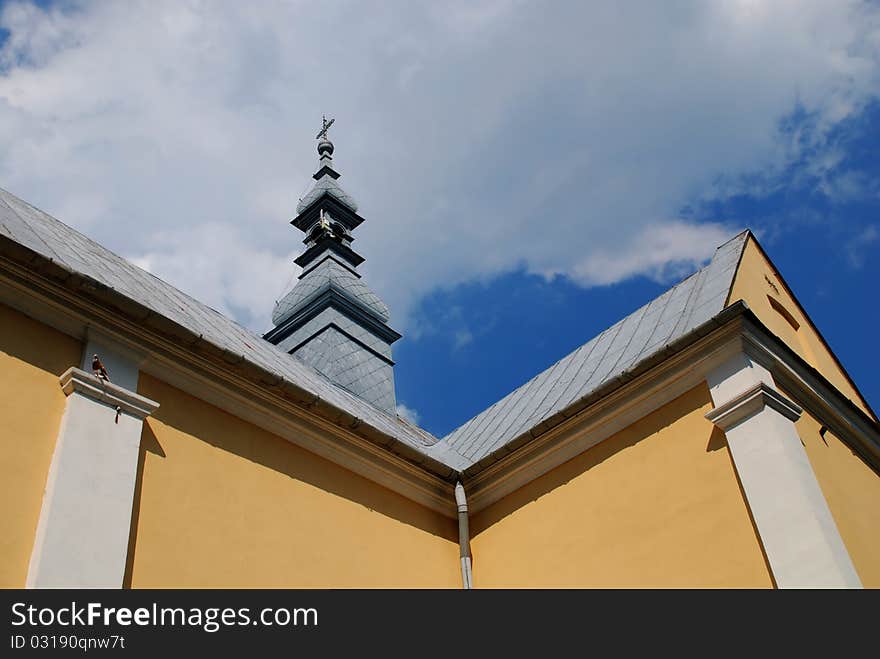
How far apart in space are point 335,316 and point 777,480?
10526 millimetres

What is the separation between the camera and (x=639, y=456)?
753cm

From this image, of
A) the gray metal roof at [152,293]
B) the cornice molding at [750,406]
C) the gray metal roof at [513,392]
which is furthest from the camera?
the gray metal roof at [513,392]

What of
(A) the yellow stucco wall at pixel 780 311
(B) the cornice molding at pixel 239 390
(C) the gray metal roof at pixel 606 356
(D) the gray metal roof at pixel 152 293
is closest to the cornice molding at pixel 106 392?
(B) the cornice molding at pixel 239 390

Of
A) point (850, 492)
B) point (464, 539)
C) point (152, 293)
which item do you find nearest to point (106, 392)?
point (152, 293)

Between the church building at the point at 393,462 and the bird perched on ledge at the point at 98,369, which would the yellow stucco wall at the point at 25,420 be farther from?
the bird perched on ledge at the point at 98,369

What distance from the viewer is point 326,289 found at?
54.3 feet

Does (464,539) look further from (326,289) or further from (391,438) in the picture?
(326,289)

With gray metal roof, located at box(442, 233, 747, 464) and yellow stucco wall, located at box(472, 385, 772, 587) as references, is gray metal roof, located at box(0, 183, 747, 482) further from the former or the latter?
yellow stucco wall, located at box(472, 385, 772, 587)

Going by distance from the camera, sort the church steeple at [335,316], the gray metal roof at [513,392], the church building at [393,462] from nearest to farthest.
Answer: the church building at [393,462]
the gray metal roof at [513,392]
the church steeple at [335,316]

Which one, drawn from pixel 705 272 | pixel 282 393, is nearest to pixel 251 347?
pixel 282 393

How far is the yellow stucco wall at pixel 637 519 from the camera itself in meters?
6.65

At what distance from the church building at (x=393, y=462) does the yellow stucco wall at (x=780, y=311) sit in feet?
0.12

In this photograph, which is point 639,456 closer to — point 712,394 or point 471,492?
point 712,394
